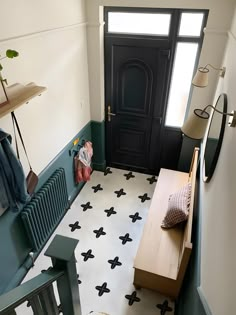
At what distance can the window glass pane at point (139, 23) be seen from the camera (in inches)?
111

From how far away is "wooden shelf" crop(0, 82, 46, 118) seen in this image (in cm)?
160

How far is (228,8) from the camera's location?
247cm

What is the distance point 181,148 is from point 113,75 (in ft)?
4.55

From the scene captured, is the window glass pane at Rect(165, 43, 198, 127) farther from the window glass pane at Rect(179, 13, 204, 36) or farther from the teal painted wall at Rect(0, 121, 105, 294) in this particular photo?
the teal painted wall at Rect(0, 121, 105, 294)

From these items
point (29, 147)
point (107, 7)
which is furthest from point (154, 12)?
point (29, 147)

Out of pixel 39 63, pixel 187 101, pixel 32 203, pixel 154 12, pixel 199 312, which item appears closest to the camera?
pixel 199 312

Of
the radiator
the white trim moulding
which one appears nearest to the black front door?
the white trim moulding

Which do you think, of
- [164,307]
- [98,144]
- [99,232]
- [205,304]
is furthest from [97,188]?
[205,304]

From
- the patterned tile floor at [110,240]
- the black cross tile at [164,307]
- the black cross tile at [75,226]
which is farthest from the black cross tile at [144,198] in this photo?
the black cross tile at [164,307]

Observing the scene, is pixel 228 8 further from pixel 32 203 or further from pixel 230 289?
pixel 32 203

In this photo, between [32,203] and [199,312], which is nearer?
[199,312]

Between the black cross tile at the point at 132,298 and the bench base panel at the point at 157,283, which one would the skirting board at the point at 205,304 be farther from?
the black cross tile at the point at 132,298

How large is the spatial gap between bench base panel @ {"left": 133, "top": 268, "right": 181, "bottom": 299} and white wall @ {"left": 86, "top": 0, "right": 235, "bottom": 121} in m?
2.06

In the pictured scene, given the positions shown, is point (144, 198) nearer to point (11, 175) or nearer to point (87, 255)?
point (87, 255)
